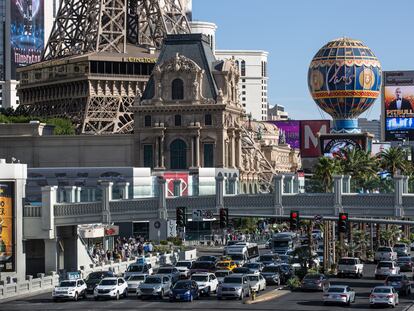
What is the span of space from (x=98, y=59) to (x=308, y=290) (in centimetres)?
10646

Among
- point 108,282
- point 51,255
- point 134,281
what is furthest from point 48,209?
point 108,282

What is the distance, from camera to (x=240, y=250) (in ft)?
352

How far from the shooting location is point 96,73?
18525cm

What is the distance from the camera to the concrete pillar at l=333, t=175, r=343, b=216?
83.6 meters

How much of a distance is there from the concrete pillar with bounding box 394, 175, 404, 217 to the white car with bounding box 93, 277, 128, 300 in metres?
17.2

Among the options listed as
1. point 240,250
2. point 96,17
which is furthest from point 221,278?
point 96,17

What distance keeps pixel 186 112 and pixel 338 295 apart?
302ft

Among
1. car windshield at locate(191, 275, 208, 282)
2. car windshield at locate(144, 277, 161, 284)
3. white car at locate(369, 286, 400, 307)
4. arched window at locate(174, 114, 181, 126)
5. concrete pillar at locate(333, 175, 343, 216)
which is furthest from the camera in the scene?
arched window at locate(174, 114, 181, 126)

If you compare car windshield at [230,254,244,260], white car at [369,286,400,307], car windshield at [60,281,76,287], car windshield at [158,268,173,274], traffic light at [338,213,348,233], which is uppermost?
traffic light at [338,213,348,233]

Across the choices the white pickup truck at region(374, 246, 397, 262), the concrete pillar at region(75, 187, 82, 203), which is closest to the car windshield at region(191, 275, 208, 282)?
the concrete pillar at region(75, 187, 82, 203)

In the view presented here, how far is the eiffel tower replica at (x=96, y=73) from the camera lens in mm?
184125

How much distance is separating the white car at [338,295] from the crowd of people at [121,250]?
97.9 ft

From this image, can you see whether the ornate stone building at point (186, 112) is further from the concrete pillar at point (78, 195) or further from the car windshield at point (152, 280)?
the car windshield at point (152, 280)

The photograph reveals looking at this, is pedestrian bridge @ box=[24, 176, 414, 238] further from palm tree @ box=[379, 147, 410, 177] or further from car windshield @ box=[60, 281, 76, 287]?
palm tree @ box=[379, 147, 410, 177]
